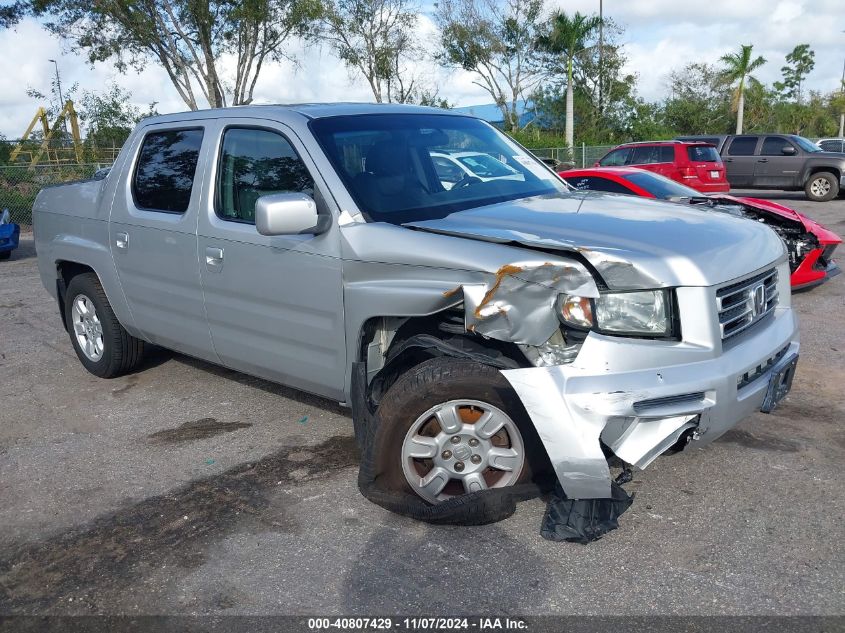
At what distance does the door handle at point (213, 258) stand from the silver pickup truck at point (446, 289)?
0.7 inches

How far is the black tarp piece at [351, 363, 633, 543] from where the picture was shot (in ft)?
10.4

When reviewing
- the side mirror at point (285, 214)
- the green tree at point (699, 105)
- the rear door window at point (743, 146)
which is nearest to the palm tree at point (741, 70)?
the green tree at point (699, 105)

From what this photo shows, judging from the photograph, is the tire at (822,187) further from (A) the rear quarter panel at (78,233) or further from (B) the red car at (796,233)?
(A) the rear quarter panel at (78,233)

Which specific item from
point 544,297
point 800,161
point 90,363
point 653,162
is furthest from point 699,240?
point 800,161

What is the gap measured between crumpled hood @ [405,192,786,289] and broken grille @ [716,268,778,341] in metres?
0.07

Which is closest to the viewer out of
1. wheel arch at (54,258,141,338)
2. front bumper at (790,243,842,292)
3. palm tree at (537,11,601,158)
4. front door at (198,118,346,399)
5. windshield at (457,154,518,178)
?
front door at (198,118,346,399)

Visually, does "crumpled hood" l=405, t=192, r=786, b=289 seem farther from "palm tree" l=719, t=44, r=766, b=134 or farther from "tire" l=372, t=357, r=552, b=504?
"palm tree" l=719, t=44, r=766, b=134

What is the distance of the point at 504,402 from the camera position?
3.21 m

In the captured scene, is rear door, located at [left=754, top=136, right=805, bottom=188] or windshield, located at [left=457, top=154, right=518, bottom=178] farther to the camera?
rear door, located at [left=754, top=136, right=805, bottom=188]

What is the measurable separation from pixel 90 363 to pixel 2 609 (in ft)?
10.4

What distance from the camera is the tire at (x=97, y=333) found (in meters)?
5.56

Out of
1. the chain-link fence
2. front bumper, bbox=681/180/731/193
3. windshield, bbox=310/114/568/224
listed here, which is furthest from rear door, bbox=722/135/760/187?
windshield, bbox=310/114/568/224

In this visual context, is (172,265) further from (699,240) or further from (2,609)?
(699,240)

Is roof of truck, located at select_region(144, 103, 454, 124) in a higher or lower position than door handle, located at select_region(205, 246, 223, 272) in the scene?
higher
